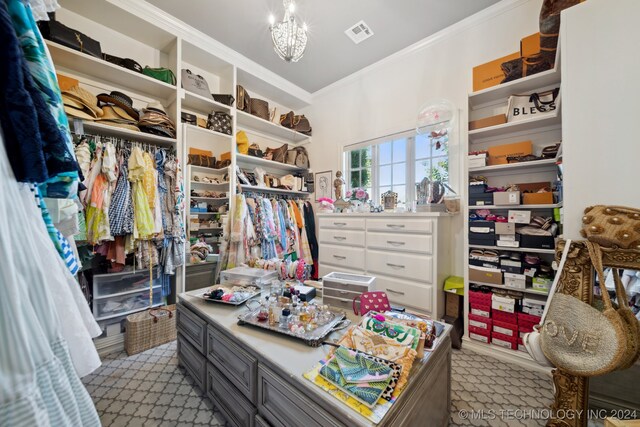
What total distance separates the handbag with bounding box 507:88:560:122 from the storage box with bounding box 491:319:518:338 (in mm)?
1605

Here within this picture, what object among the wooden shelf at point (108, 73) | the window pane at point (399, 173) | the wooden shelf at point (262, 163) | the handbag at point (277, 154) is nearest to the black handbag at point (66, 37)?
the wooden shelf at point (108, 73)

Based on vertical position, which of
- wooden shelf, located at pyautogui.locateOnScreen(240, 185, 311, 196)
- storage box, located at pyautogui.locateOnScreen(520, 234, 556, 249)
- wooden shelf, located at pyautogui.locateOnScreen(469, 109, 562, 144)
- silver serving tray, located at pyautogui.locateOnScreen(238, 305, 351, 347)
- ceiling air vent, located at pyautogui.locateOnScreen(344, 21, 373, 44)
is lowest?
silver serving tray, located at pyautogui.locateOnScreen(238, 305, 351, 347)

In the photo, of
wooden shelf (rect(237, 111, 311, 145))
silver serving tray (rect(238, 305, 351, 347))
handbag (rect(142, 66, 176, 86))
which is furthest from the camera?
wooden shelf (rect(237, 111, 311, 145))

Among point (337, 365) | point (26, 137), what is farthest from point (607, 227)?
point (26, 137)

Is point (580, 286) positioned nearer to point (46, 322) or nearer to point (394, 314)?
point (394, 314)

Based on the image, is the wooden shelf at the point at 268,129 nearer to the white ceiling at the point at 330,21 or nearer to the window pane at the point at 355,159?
the white ceiling at the point at 330,21

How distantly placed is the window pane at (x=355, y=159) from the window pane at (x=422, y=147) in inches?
31.9

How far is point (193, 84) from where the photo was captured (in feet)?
8.27

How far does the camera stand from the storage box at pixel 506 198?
1.79 meters

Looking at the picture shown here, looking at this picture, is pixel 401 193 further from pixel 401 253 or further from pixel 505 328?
pixel 505 328

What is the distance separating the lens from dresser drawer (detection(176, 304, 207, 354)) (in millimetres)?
1330

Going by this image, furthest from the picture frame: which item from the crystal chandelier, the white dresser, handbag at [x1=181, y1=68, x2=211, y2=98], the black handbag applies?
the black handbag

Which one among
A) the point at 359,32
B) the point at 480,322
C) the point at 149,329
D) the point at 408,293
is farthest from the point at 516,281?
the point at 149,329

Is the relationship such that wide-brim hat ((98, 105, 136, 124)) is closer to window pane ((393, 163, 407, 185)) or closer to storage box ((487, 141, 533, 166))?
window pane ((393, 163, 407, 185))
